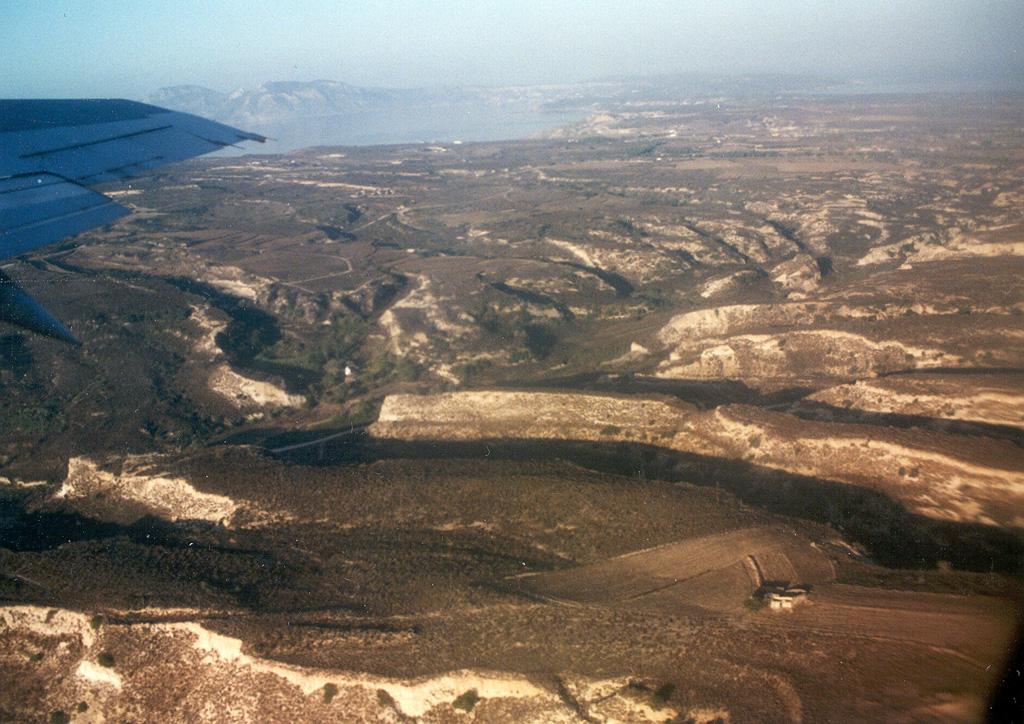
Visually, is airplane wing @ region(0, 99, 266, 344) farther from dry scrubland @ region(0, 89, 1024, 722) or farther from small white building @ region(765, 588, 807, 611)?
small white building @ region(765, 588, 807, 611)

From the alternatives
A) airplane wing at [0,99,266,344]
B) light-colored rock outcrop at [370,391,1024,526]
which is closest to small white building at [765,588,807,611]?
light-colored rock outcrop at [370,391,1024,526]

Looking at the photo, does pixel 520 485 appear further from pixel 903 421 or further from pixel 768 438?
pixel 903 421

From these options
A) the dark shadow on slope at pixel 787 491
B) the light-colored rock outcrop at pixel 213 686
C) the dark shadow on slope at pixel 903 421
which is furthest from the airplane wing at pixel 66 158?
the dark shadow on slope at pixel 903 421

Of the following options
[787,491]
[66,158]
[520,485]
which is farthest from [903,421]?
[66,158]

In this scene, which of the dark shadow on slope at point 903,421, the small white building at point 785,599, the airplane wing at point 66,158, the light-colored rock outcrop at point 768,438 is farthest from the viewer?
the dark shadow on slope at point 903,421

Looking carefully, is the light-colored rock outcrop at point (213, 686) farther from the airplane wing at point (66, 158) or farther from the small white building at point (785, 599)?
the airplane wing at point (66, 158)

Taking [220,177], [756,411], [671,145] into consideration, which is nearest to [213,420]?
[756,411]

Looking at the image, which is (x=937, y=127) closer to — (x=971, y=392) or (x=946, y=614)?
(x=971, y=392)
